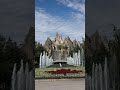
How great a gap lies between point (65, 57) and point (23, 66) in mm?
18674

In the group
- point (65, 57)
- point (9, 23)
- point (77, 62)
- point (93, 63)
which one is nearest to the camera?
point (9, 23)

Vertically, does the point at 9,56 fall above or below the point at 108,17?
below

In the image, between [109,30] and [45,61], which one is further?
[45,61]

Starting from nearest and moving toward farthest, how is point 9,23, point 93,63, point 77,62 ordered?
point 9,23 → point 93,63 → point 77,62

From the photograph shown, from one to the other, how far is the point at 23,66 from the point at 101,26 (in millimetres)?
1591

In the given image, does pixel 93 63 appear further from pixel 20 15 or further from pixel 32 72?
pixel 20 15

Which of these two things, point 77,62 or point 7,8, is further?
point 77,62

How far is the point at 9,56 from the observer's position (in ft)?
18.0

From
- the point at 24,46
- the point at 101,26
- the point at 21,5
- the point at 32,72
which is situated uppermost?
the point at 21,5

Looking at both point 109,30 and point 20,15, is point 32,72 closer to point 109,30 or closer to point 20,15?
point 20,15

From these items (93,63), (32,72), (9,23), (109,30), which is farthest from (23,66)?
(109,30)

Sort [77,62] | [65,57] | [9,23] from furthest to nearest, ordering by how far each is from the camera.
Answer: [65,57] → [77,62] → [9,23]

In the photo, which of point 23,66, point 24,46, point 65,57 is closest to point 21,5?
point 24,46

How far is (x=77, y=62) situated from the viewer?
19297mm
